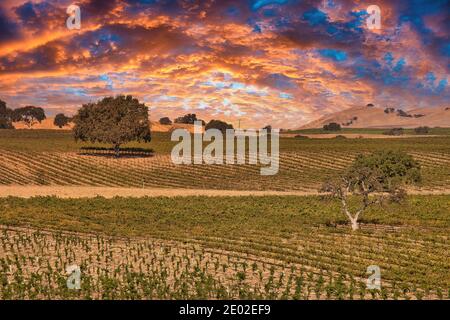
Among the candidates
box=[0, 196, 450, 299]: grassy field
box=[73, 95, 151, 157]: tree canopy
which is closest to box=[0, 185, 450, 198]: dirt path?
box=[0, 196, 450, 299]: grassy field

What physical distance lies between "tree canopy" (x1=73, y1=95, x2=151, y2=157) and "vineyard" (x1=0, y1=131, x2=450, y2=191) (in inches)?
169

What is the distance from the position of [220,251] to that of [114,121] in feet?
270

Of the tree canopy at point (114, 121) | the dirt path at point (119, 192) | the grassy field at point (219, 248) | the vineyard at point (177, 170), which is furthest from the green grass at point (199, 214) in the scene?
the tree canopy at point (114, 121)

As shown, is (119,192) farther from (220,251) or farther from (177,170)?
(220,251)

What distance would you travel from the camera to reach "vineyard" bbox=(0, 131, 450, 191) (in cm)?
8531

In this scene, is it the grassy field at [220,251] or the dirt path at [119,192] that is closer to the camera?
the grassy field at [220,251]

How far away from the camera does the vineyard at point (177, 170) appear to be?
85.3m

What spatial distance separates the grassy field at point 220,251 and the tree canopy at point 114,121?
172 feet

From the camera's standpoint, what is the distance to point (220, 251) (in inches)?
1324

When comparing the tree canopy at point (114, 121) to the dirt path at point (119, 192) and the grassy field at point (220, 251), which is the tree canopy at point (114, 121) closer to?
the dirt path at point (119, 192)

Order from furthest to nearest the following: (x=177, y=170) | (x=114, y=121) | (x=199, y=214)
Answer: (x=114, y=121), (x=177, y=170), (x=199, y=214)

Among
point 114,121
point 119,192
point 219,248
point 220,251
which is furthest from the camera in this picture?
point 114,121

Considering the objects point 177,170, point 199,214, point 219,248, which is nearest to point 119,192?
point 199,214
